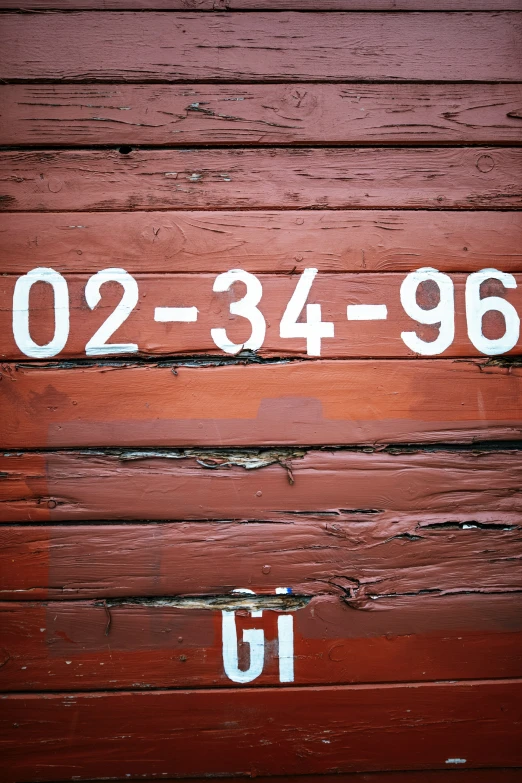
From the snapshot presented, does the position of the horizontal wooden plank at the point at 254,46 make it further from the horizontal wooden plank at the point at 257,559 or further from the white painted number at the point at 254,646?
the white painted number at the point at 254,646

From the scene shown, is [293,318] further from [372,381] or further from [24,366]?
[24,366]

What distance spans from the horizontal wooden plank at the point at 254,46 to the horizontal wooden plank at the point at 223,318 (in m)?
0.54

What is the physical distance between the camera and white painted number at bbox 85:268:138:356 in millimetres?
1306

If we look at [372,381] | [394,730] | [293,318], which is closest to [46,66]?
[293,318]

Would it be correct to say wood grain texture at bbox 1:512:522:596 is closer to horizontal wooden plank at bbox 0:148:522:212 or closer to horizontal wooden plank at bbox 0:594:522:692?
horizontal wooden plank at bbox 0:594:522:692

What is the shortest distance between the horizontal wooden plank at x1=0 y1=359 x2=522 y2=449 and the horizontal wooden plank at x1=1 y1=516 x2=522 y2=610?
8.8 inches

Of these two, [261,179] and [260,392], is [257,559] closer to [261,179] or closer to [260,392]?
[260,392]

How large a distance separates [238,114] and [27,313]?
2.48 ft

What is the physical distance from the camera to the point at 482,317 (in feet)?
4.36

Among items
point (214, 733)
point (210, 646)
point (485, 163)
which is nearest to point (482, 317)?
point (485, 163)

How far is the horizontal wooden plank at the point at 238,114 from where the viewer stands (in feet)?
4.32

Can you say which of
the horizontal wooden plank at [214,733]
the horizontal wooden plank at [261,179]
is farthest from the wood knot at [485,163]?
the horizontal wooden plank at [214,733]

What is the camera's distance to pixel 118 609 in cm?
A: 129

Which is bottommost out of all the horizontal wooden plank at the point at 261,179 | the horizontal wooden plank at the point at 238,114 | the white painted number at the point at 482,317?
the white painted number at the point at 482,317
